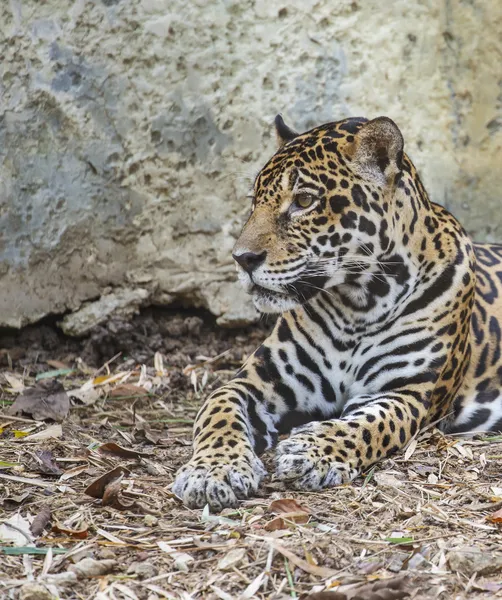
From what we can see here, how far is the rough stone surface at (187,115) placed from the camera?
27.7 feet

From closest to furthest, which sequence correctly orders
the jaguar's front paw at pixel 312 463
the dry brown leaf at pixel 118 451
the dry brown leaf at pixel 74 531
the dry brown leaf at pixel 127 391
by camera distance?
the dry brown leaf at pixel 74 531 < the jaguar's front paw at pixel 312 463 < the dry brown leaf at pixel 118 451 < the dry brown leaf at pixel 127 391

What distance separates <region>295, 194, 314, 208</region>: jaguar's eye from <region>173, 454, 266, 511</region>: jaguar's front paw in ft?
5.58

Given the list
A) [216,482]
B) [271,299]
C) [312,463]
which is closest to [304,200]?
[271,299]

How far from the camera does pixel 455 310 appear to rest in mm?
6836

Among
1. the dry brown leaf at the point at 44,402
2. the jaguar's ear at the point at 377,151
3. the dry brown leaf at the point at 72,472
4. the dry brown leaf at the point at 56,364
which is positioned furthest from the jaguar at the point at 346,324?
the dry brown leaf at the point at 56,364

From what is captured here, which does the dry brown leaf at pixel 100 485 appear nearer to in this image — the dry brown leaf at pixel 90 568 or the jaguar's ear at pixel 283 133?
the dry brown leaf at pixel 90 568

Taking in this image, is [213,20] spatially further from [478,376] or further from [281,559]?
[281,559]

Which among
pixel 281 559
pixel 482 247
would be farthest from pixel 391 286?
pixel 281 559

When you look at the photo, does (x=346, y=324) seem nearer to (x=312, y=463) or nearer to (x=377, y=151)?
(x=377, y=151)

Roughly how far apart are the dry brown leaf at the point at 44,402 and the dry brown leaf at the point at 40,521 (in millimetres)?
2083

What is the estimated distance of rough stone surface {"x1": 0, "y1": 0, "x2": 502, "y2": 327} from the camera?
27.7 feet

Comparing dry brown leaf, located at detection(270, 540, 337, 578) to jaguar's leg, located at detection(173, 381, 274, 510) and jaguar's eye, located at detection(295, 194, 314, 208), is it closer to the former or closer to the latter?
jaguar's leg, located at detection(173, 381, 274, 510)

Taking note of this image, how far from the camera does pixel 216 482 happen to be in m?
5.39

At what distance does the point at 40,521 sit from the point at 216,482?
39.2 inches
